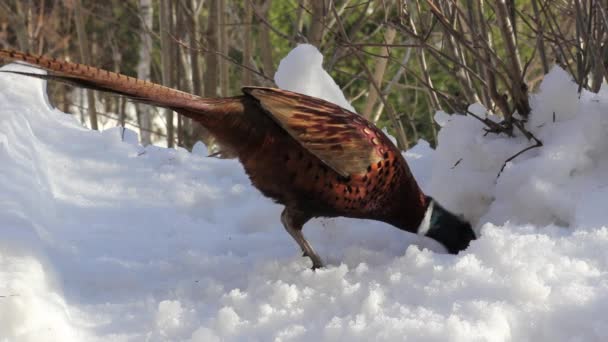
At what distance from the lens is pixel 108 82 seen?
8.98 feet

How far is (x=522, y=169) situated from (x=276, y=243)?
982mm

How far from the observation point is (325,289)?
266 cm

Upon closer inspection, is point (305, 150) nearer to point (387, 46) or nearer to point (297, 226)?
point (297, 226)

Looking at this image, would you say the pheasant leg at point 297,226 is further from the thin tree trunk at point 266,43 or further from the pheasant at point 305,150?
the thin tree trunk at point 266,43

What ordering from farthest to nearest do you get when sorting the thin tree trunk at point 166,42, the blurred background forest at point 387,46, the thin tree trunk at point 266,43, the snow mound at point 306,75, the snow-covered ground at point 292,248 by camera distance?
the thin tree trunk at point 166,42 → the thin tree trunk at point 266,43 → the snow mound at point 306,75 → the blurred background forest at point 387,46 → the snow-covered ground at point 292,248

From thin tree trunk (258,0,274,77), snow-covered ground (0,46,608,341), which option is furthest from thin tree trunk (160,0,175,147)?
snow-covered ground (0,46,608,341)

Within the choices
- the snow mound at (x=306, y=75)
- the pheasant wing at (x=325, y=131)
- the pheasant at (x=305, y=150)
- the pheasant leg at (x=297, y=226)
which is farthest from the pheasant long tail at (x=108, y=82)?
the snow mound at (x=306, y=75)

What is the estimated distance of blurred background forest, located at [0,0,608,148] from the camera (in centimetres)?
334

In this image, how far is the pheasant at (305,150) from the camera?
2926mm

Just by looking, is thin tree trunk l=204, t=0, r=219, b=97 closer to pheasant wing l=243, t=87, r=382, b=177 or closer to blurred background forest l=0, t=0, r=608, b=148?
blurred background forest l=0, t=0, r=608, b=148

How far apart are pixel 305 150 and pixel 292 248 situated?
520 millimetres

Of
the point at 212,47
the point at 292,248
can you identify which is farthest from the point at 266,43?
the point at 292,248

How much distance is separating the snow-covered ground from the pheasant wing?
0.35 m

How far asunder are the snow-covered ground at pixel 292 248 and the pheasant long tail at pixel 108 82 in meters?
0.53
